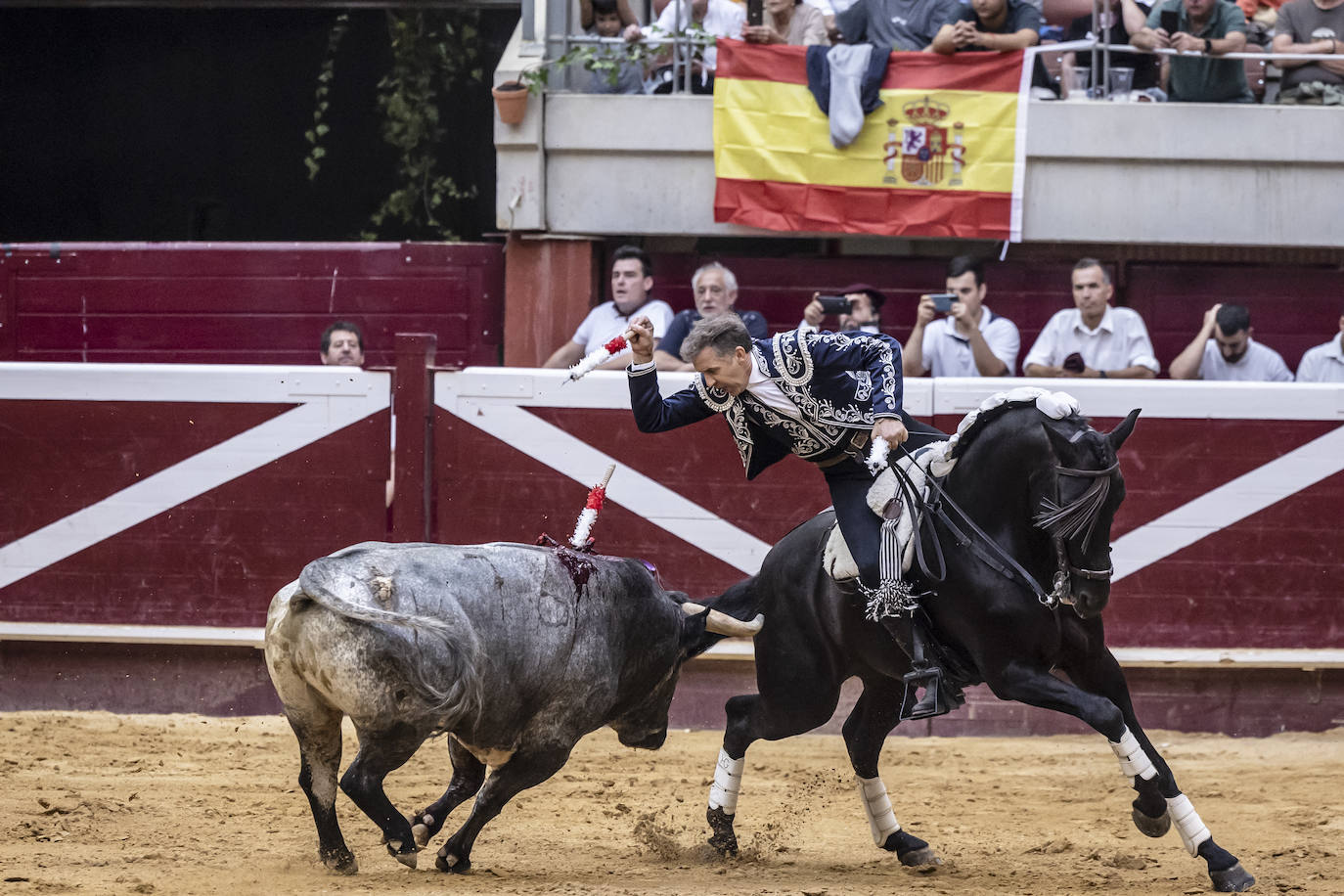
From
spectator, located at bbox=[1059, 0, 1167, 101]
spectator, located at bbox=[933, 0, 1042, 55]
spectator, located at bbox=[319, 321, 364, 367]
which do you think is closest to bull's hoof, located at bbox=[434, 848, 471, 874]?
spectator, located at bbox=[319, 321, 364, 367]

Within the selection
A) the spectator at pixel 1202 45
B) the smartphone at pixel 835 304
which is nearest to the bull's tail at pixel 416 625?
the smartphone at pixel 835 304

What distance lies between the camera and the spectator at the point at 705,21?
936 cm

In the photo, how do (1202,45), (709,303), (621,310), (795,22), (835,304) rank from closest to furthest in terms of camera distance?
1. (835,304)
2. (709,303)
3. (621,310)
4. (1202,45)
5. (795,22)

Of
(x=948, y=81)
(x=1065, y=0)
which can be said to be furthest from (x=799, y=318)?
(x=1065, y=0)

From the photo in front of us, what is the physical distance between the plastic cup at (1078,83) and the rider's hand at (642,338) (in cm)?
490

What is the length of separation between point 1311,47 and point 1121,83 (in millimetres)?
1028

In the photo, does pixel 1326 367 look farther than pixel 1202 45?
No

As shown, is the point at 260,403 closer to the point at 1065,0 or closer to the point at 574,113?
the point at 574,113

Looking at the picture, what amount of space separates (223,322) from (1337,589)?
6.39 metres

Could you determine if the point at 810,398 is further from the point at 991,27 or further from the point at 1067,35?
the point at 1067,35

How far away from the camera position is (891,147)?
29.6 feet

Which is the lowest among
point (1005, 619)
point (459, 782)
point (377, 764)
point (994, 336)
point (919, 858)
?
point (919, 858)

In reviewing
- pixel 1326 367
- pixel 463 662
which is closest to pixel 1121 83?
pixel 1326 367

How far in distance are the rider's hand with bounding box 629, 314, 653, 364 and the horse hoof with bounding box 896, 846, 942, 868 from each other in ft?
5.90
